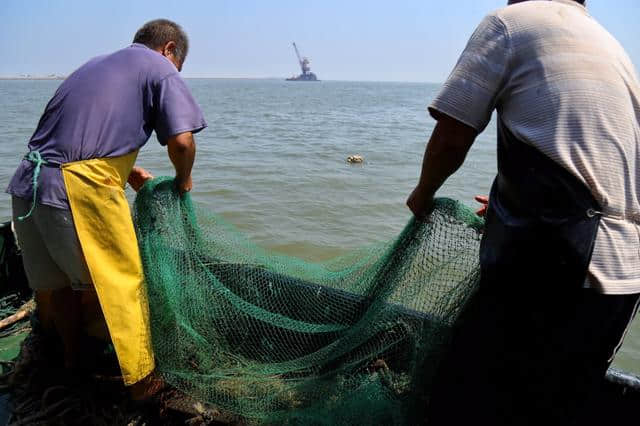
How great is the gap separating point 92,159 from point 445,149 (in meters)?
1.48

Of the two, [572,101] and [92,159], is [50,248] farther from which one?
[572,101]

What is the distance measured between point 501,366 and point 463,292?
1.27 ft

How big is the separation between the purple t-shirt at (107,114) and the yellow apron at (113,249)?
0.06m

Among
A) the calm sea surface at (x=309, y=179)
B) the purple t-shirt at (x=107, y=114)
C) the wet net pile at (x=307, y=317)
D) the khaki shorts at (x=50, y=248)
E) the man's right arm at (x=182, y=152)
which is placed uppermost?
the purple t-shirt at (x=107, y=114)

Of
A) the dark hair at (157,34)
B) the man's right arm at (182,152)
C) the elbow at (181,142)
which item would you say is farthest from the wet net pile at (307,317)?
the dark hair at (157,34)

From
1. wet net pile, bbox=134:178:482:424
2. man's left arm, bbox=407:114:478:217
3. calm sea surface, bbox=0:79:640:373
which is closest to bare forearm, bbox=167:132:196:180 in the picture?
wet net pile, bbox=134:178:482:424

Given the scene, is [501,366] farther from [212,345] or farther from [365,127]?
[365,127]

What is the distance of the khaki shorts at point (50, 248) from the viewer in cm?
216

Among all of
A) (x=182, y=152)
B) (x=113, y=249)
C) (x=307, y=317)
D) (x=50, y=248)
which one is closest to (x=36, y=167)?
(x=50, y=248)

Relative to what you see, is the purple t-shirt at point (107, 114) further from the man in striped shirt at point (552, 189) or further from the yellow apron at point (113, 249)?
the man in striped shirt at point (552, 189)

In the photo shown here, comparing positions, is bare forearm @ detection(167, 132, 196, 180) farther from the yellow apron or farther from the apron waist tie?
the apron waist tie

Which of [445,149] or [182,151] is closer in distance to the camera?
[445,149]

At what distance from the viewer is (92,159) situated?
7.08ft

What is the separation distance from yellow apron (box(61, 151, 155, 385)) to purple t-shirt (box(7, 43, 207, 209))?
0.18ft
